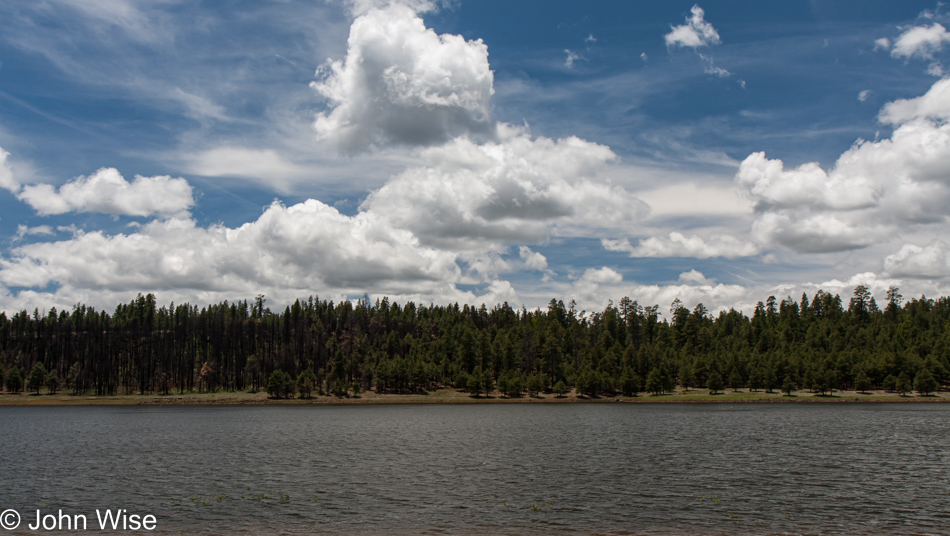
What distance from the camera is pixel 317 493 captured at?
4256 cm

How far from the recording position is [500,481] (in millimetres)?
47625

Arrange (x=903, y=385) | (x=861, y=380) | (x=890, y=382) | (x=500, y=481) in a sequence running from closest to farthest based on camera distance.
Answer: (x=500, y=481) < (x=903, y=385) < (x=890, y=382) < (x=861, y=380)

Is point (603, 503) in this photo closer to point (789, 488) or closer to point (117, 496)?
point (789, 488)

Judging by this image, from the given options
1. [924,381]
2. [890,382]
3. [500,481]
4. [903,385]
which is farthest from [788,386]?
[500,481]

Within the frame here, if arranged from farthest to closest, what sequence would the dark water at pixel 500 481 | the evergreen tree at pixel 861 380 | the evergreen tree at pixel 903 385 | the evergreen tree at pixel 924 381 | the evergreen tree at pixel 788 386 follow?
the evergreen tree at pixel 861 380 < the evergreen tree at pixel 788 386 < the evergreen tree at pixel 903 385 < the evergreen tree at pixel 924 381 < the dark water at pixel 500 481

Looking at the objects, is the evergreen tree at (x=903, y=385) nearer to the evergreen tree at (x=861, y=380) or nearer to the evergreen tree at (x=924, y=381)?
the evergreen tree at (x=924, y=381)

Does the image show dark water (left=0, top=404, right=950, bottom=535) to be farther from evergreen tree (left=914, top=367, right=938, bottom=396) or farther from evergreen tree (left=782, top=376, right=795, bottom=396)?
evergreen tree (left=914, top=367, right=938, bottom=396)

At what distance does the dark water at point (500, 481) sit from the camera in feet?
112

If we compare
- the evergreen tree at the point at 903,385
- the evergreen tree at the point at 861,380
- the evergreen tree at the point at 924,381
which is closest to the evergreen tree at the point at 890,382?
the evergreen tree at the point at 903,385

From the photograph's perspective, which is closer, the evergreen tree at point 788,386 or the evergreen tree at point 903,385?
the evergreen tree at point 903,385

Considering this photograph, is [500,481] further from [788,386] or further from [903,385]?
[903,385]

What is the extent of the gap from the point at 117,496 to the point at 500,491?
2779 centimetres

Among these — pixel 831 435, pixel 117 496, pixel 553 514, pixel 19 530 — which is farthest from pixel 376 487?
pixel 831 435

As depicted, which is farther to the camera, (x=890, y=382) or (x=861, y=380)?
Result: (x=861, y=380)
